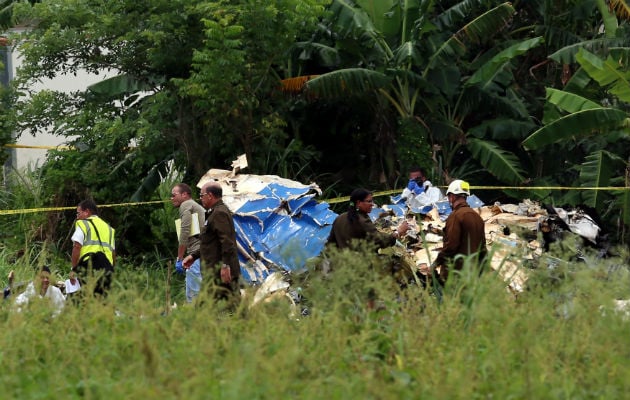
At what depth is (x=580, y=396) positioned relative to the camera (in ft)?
18.7

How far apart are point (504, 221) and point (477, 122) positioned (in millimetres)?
5627

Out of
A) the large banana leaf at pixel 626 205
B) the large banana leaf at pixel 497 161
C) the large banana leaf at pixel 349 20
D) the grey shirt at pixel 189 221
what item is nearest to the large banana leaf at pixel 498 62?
the large banana leaf at pixel 497 161

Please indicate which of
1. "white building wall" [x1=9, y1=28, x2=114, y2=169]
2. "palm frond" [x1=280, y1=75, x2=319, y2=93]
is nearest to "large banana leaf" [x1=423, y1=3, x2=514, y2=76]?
"palm frond" [x1=280, y1=75, x2=319, y2=93]

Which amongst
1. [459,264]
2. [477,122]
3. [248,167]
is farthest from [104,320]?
[477,122]

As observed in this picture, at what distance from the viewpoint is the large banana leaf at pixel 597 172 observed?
15766 mm

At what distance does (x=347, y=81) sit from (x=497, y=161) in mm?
2628

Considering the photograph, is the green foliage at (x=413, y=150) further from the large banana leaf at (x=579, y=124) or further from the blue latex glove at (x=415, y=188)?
the blue latex glove at (x=415, y=188)

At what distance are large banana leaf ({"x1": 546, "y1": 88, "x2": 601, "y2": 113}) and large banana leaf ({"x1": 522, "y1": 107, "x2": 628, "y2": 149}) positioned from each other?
16 centimetres

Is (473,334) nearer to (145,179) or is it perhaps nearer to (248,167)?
(248,167)

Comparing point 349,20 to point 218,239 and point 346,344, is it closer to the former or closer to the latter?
point 218,239

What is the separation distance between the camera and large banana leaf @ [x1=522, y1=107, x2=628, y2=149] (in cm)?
1479

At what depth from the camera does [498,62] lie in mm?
16547

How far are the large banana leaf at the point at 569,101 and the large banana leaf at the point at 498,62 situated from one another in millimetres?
1187

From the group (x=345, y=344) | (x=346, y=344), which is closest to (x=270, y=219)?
(x=346, y=344)
